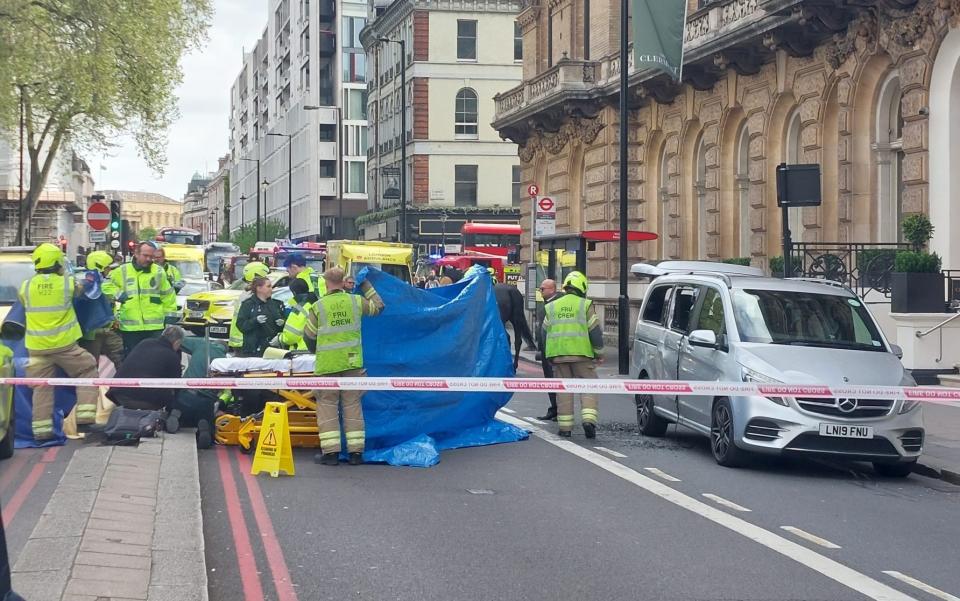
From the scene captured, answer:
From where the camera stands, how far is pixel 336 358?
1211 centimetres

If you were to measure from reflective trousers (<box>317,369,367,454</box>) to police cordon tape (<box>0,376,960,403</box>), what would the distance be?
0.70 feet

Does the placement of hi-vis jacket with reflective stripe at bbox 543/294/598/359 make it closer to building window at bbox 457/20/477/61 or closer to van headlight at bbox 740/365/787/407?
van headlight at bbox 740/365/787/407

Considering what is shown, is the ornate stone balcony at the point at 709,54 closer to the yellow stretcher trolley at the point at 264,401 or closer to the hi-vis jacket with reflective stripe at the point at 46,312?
the yellow stretcher trolley at the point at 264,401

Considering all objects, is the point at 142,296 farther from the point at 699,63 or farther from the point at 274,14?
the point at 274,14

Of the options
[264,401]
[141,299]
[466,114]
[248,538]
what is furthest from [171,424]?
[466,114]

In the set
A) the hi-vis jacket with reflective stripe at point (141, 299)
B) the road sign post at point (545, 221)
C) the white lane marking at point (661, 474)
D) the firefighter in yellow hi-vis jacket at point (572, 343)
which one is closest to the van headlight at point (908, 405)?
the white lane marking at point (661, 474)

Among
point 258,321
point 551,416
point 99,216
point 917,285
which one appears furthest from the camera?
point 99,216

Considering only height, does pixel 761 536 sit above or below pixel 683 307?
below

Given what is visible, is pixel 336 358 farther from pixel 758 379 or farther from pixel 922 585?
pixel 922 585

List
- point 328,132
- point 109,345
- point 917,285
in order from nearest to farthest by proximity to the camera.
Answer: point 109,345 < point 917,285 < point 328,132

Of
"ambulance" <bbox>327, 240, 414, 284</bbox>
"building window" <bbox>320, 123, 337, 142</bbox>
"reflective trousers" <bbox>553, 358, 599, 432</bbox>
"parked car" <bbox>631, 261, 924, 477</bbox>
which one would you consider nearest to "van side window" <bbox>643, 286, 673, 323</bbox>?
"parked car" <bbox>631, 261, 924, 477</bbox>

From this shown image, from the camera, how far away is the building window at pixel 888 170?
77.2 ft

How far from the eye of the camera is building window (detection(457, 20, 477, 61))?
246 ft

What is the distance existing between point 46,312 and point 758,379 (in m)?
6.82
